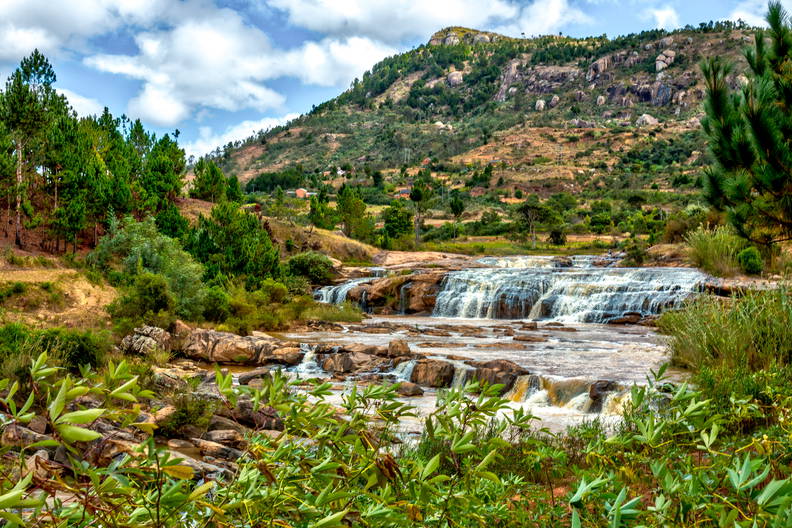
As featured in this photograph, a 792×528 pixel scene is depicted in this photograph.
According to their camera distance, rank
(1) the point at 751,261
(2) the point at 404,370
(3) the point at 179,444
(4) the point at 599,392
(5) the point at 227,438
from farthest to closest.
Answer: (1) the point at 751,261, (2) the point at 404,370, (4) the point at 599,392, (5) the point at 227,438, (3) the point at 179,444

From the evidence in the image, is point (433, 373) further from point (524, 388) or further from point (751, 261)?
point (751, 261)

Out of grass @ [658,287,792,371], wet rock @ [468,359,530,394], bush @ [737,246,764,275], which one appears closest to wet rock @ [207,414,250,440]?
wet rock @ [468,359,530,394]

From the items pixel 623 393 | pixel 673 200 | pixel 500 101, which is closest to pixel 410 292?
pixel 623 393

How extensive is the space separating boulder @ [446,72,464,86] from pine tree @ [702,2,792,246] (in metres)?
160

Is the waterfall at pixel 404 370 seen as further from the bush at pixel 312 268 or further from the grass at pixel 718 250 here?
the bush at pixel 312 268

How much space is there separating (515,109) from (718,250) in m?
116

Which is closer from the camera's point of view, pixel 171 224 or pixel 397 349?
pixel 397 349

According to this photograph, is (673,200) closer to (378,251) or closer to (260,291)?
(378,251)

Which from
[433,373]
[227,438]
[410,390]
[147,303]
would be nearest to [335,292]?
[147,303]

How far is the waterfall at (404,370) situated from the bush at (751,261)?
12282 millimetres

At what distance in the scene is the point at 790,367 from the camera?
5.65 meters

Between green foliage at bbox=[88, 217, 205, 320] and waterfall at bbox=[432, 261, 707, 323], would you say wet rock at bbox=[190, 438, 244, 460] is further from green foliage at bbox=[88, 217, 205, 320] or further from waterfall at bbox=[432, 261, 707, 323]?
waterfall at bbox=[432, 261, 707, 323]

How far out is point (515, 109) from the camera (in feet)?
417

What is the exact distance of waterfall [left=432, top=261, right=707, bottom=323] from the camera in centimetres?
1914
